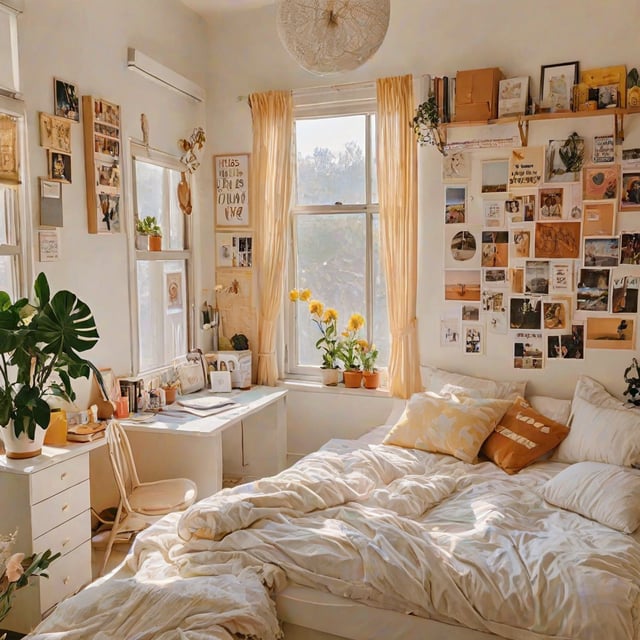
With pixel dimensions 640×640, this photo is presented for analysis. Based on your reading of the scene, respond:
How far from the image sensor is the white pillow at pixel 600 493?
2512 millimetres

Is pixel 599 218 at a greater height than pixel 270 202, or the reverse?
pixel 270 202

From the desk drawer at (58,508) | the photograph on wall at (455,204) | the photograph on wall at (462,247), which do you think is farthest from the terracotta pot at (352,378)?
the desk drawer at (58,508)

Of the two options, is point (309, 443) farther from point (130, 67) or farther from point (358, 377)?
point (130, 67)

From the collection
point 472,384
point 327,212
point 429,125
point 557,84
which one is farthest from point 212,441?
point 557,84

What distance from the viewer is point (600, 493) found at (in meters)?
2.65

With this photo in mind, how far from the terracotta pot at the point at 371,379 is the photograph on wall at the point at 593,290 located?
49.7 inches

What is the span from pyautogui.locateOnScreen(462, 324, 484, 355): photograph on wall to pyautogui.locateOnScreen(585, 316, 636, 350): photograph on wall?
1.91 feet

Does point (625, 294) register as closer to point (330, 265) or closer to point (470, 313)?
Answer: point (470, 313)

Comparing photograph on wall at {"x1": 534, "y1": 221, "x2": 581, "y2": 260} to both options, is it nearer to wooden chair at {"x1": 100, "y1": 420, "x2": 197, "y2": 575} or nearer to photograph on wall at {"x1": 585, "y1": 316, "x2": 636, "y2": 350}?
photograph on wall at {"x1": 585, "y1": 316, "x2": 636, "y2": 350}

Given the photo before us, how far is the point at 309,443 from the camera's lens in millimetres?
4340

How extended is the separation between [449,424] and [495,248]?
3.59 feet

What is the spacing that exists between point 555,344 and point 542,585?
190 cm

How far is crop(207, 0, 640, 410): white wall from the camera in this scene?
353cm

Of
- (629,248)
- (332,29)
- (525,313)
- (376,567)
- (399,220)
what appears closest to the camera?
(376,567)
